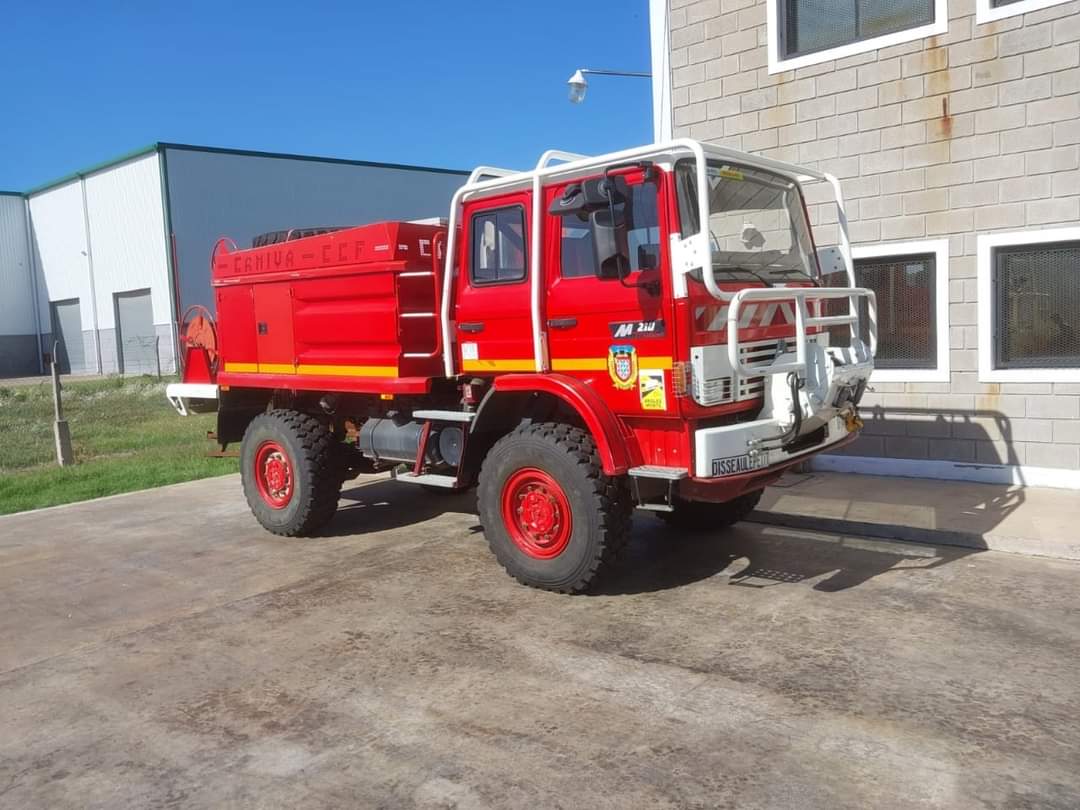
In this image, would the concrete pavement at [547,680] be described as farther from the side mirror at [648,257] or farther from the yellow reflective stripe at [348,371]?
the side mirror at [648,257]

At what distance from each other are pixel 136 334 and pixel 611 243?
33.6 metres

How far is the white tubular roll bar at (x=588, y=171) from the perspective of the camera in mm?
5133

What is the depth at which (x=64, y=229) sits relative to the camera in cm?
3703

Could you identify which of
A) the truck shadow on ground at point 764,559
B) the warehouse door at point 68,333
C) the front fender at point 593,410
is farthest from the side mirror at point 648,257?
the warehouse door at point 68,333

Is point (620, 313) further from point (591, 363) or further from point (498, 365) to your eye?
point (498, 365)

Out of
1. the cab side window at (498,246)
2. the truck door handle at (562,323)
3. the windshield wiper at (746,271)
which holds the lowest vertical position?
the truck door handle at (562,323)

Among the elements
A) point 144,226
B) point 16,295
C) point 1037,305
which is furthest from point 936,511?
point 16,295

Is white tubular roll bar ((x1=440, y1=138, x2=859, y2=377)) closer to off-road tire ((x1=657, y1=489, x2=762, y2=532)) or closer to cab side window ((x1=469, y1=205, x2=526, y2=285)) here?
cab side window ((x1=469, y1=205, x2=526, y2=285))

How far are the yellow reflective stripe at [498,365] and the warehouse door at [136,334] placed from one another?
29985 mm

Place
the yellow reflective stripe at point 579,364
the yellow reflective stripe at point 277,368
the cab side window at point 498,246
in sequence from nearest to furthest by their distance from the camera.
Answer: the yellow reflective stripe at point 579,364 < the cab side window at point 498,246 < the yellow reflective stripe at point 277,368

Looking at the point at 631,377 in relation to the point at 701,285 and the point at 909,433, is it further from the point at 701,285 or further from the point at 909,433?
the point at 909,433

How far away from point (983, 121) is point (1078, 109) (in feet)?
2.41

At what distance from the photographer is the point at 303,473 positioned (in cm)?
743

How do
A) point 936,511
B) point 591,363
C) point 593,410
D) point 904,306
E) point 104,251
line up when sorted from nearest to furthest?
point 593,410 < point 591,363 < point 936,511 < point 904,306 < point 104,251
